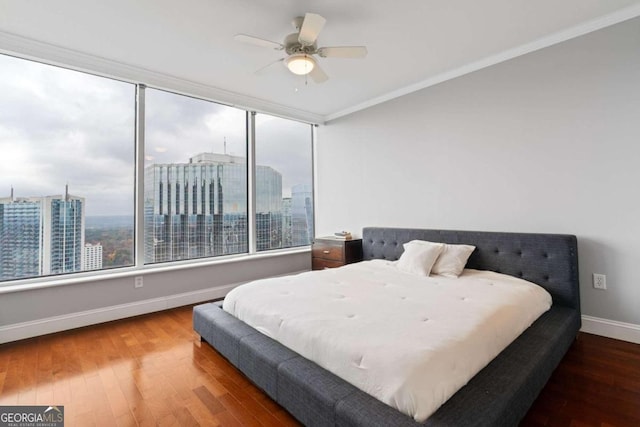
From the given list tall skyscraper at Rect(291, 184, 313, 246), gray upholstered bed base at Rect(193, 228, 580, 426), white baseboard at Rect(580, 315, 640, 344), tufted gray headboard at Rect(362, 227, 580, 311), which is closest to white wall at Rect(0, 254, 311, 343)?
tall skyscraper at Rect(291, 184, 313, 246)

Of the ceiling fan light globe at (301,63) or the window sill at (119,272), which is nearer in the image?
the ceiling fan light globe at (301,63)

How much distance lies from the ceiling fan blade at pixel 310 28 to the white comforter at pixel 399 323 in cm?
194

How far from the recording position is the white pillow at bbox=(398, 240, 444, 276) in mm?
2943

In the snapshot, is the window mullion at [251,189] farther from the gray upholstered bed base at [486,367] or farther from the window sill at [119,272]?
the gray upholstered bed base at [486,367]

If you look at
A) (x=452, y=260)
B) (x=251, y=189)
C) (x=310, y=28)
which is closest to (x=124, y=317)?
(x=251, y=189)

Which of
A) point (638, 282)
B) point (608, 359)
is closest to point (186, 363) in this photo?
point (608, 359)

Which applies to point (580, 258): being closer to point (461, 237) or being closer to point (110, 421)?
point (461, 237)

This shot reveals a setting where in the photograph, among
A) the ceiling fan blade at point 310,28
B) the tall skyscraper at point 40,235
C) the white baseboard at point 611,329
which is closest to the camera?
the ceiling fan blade at point 310,28

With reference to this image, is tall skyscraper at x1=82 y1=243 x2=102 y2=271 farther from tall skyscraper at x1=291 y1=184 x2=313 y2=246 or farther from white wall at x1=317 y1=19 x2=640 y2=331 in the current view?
white wall at x1=317 y1=19 x2=640 y2=331

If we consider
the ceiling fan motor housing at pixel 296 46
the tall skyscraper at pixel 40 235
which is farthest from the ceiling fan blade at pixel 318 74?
the tall skyscraper at pixel 40 235

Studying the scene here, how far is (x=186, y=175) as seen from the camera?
3889mm

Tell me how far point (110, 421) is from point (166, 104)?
327cm

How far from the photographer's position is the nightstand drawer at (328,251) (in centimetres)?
416

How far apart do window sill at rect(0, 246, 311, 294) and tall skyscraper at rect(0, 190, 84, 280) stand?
3.5 inches
